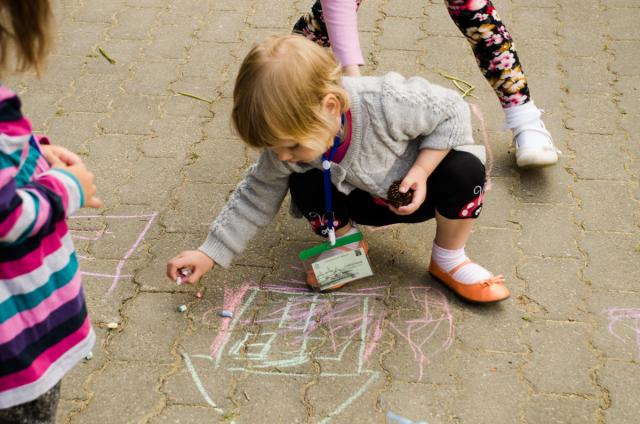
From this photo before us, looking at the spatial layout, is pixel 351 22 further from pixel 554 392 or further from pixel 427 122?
pixel 554 392

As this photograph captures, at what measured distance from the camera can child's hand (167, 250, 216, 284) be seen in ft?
7.52

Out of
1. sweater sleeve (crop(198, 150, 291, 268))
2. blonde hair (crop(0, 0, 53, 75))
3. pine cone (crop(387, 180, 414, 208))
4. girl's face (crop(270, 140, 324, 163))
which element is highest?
blonde hair (crop(0, 0, 53, 75))

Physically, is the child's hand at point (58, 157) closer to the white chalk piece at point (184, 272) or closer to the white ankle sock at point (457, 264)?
the white chalk piece at point (184, 272)

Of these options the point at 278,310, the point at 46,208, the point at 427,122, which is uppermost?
the point at 46,208

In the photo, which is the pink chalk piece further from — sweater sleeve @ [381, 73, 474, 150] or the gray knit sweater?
sweater sleeve @ [381, 73, 474, 150]

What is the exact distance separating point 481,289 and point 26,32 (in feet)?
4.85

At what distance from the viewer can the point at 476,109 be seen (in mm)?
3328

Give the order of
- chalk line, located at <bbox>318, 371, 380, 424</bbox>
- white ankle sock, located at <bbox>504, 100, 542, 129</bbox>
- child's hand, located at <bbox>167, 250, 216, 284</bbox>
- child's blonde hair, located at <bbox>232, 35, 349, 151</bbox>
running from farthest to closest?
1. white ankle sock, located at <bbox>504, 100, 542, 129</bbox>
2. child's hand, located at <bbox>167, 250, 216, 284</bbox>
3. chalk line, located at <bbox>318, 371, 380, 424</bbox>
4. child's blonde hair, located at <bbox>232, 35, 349, 151</bbox>

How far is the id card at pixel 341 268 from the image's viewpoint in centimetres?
246

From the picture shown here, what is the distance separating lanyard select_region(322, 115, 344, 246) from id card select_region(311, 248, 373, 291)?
0.06 metres

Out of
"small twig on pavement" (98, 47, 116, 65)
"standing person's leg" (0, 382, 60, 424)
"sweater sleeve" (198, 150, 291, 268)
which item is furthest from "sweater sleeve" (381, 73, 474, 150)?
"small twig on pavement" (98, 47, 116, 65)

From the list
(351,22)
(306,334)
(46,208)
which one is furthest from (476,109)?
(46,208)

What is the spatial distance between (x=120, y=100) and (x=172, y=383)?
162 cm

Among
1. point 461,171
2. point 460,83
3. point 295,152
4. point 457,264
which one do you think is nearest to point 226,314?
point 295,152
